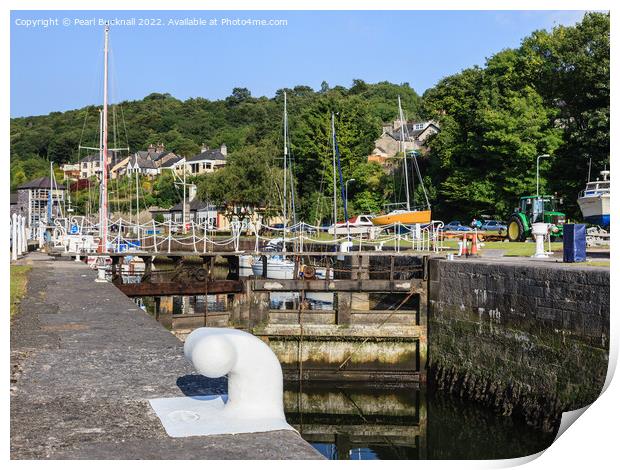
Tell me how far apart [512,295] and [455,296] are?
208 cm

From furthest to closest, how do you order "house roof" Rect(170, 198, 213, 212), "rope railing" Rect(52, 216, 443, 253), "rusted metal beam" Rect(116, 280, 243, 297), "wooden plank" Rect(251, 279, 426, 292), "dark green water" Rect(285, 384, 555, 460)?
"house roof" Rect(170, 198, 213, 212)
"rope railing" Rect(52, 216, 443, 253)
"rusted metal beam" Rect(116, 280, 243, 297)
"wooden plank" Rect(251, 279, 426, 292)
"dark green water" Rect(285, 384, 555, 460)

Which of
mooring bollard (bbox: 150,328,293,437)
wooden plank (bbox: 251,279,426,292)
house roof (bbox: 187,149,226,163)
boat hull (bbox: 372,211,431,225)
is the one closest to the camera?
mooring bollard (bbox: 150,328,293,437)

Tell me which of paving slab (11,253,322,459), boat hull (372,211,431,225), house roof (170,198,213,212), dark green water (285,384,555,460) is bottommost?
dark green water (285,384,555,460)

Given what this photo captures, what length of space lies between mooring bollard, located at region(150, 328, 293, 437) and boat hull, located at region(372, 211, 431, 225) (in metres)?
22.5

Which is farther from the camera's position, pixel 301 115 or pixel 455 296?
pixel 301 115

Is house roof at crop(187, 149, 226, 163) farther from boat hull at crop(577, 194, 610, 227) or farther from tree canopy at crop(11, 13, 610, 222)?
boat hull at crop(577, 194, 610, 227)

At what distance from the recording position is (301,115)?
47.1 m

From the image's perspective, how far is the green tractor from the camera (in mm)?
21250

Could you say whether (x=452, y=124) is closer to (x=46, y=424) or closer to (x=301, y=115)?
(x=301, y=115)

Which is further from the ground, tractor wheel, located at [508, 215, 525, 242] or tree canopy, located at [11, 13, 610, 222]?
tree canopy, located at [11, 13, 610, 222]

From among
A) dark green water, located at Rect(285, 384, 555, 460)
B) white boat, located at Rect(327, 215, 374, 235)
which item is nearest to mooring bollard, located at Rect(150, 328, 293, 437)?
dark green water, located at Rect(285, 384, 555, 460)

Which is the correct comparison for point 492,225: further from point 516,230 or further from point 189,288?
point 189,288

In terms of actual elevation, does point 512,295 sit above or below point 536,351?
above
